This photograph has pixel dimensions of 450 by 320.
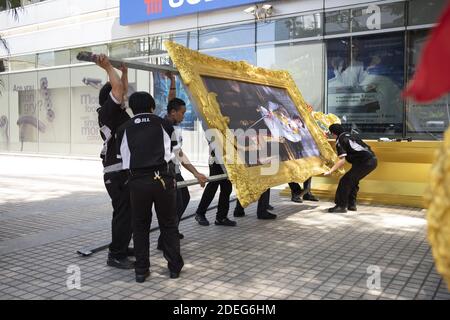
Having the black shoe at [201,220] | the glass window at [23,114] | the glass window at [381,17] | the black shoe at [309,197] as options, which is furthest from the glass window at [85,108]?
the black shoe at [201,220]

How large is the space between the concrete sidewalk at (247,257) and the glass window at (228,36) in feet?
23.5

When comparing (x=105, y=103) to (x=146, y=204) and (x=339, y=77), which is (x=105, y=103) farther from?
(x=339, y=77)

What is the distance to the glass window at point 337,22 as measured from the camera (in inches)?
481

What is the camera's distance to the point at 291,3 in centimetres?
1291

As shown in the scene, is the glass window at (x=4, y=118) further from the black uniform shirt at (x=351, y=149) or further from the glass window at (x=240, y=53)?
the black uniform shirt at (x=351, y=149)

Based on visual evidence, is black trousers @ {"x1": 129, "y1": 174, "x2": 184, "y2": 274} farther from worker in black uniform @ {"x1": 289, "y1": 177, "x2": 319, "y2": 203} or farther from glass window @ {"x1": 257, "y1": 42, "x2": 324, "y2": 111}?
glass window @ {"x1": 257, "y1": 42, "x2": 324, "y2": 111}

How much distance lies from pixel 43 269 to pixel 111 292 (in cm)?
104

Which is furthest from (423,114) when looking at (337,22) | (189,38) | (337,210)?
(189,38)

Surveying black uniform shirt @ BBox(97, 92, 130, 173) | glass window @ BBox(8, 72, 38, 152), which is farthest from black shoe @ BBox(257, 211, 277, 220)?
glass window @ BBox(8, 72, 38, 152)

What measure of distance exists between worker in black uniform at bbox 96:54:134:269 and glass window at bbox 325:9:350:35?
906cm

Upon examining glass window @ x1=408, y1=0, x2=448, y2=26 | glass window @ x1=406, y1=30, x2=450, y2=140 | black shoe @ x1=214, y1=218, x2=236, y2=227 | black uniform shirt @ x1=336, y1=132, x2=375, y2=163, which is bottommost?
black shoe @ x1=214, y1=218, x2=236, y2=227

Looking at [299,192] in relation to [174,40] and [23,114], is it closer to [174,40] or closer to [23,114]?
[174,40]

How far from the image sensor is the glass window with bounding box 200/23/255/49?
543 inches
